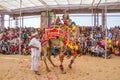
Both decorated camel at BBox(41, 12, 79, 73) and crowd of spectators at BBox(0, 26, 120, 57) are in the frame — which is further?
crowd of spectators at BBox(0, 26, 120, 57)

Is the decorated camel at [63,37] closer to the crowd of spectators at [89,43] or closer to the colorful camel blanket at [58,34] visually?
the colorful camel blanket at [58,34]

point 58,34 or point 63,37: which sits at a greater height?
point 58,34

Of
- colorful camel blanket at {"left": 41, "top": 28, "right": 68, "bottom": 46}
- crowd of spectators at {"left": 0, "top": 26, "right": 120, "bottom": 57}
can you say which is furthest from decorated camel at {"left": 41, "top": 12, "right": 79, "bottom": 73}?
crowd of spectators at {"left": 0, "top": 26, "right": 120, "bottom": 57}

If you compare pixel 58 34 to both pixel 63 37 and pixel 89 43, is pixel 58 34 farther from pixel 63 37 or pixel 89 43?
pixel 89 43

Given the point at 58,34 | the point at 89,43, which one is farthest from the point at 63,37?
the point at 89,43

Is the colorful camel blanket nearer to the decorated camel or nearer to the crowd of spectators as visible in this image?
the decorated camel

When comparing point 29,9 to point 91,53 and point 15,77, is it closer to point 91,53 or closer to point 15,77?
point 91,53

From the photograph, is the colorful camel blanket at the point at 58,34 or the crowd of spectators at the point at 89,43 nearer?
the colorful camel blanket at the point at 58,34

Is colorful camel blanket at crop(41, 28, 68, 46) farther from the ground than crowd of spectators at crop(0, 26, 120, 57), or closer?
farther from the ground

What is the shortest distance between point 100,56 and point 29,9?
36.5ft

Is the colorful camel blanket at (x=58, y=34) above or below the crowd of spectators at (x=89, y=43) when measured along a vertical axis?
above

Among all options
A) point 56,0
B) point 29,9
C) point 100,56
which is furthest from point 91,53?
point 29,9

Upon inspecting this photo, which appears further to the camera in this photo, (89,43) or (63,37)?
(89,43)

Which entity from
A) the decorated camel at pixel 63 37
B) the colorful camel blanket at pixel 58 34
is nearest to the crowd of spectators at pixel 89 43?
the decorated camel at pixel 63 37
